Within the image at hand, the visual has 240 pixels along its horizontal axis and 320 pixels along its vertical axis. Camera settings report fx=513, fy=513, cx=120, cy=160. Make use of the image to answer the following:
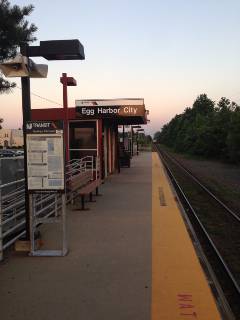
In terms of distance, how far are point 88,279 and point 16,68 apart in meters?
3.20

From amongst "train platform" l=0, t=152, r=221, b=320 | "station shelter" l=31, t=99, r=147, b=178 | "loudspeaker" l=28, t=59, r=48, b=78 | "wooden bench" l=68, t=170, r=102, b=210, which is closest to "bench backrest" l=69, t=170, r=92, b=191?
"wooden bench" l=68, t=170, r=102, b=210

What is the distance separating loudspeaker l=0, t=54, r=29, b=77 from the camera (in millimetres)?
7340

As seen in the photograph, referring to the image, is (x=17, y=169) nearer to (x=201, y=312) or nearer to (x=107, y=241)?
(x=107, y=241)

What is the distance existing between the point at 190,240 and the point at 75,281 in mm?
3034

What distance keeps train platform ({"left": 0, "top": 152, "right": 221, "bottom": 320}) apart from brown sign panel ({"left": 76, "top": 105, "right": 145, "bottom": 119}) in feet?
31.1

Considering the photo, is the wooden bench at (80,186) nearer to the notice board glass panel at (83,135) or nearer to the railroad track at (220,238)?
the railroad track at (220,238)

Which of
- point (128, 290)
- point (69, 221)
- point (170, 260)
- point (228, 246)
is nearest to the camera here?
point (128, 290)

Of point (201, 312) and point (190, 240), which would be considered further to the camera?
point (190, 240)

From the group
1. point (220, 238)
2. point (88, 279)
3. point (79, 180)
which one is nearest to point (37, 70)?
point (88, 279)

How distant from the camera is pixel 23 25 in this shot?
12.2m

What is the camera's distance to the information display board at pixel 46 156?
7262mm

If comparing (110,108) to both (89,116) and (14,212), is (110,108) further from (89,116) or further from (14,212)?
(14,212)

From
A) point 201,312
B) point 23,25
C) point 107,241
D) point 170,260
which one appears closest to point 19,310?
point 201,312

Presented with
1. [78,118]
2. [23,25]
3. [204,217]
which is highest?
[23,25]
